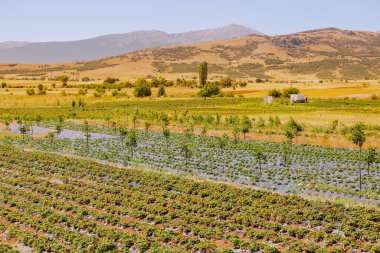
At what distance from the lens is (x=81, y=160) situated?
35.3m

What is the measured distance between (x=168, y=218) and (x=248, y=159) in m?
16.4

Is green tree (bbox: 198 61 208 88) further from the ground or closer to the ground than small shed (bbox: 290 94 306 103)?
further from the ground

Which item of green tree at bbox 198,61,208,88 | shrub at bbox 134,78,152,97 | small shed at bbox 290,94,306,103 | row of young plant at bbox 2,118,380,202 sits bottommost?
row of young plant at bbox 2,118,380,202

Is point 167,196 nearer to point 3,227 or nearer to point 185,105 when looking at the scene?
point 3,227

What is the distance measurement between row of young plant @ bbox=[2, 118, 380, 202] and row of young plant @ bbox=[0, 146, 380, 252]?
393 cm

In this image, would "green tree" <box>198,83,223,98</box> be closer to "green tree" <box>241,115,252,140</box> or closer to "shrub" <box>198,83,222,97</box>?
"shrub" <box>198,83,222,97</box>

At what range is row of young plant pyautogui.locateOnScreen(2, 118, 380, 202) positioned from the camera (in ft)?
94.3

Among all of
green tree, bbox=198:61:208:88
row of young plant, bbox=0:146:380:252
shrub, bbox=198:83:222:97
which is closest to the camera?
row of young plant, bbox=0:146:380:252

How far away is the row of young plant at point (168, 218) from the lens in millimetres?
18406

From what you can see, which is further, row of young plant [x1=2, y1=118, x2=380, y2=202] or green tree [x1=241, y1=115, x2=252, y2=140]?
green tree [x1=241, y1=115, x2=252, y2=140]

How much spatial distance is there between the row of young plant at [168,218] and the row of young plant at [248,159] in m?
3.93

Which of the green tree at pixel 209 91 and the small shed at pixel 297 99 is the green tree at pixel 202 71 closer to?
the green tree at pixel 209 91

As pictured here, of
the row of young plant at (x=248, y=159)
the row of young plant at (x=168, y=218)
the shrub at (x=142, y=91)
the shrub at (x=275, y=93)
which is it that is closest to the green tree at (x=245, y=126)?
the row of young plant at (x=248, y=159)

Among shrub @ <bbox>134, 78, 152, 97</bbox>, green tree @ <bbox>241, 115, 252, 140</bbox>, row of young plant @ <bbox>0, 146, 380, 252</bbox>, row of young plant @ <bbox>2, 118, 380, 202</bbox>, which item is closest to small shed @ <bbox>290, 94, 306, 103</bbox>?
shrub @ <bbox>134, 78, 152, 97</bbox>
